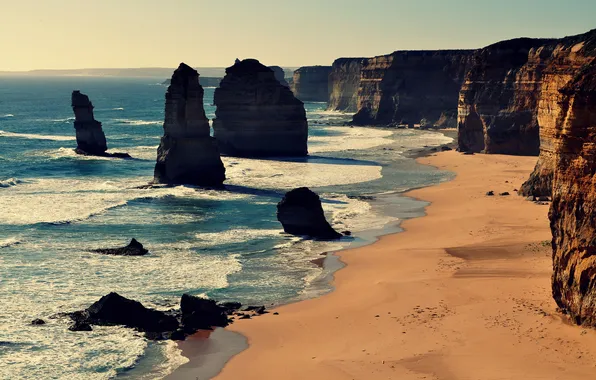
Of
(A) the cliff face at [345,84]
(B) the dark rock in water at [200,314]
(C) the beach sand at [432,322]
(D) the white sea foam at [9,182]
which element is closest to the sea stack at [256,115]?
(D) the white sea foam at [9,182]

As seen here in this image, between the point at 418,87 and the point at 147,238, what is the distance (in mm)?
86893

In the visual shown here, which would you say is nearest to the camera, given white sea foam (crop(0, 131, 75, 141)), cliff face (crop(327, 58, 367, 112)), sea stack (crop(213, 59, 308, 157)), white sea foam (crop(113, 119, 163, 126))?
sea stack (crop(213, 59, 308, 157))

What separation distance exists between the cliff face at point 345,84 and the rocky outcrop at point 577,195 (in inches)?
5409

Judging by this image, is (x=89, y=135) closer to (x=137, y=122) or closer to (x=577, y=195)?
(x=137, y=122)

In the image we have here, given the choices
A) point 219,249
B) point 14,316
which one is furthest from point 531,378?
point 219,249

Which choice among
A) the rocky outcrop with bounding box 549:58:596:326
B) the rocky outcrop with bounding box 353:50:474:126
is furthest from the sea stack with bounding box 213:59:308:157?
the rocky outcrop with bounding box 549:58:596:326

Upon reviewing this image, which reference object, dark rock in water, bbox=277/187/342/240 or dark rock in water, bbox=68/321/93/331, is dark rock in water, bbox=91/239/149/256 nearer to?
dark rock in water, bbox=277/187/342/240

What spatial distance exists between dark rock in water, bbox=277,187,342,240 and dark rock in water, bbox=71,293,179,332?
15.0 metres

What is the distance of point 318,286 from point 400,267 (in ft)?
13.0

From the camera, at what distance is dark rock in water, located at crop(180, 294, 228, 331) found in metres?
28.3

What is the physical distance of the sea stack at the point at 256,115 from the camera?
7862cm

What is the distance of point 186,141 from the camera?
2403 inches

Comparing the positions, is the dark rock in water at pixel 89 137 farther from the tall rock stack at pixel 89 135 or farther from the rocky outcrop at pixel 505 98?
the rocky outcrop at pixel 505 98

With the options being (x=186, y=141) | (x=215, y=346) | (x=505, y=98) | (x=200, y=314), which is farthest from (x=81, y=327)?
(x=505, y=98)
